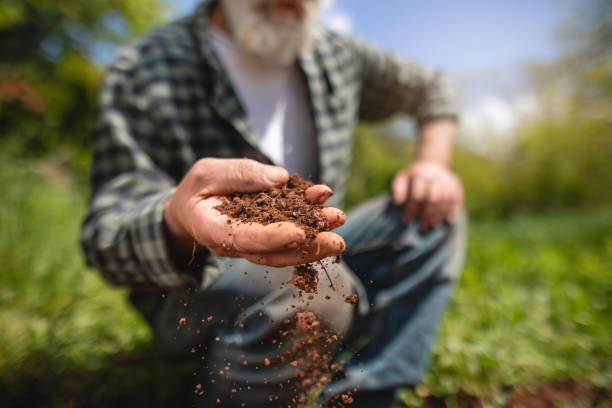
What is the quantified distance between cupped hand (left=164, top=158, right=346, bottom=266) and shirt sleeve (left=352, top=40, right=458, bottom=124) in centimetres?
153

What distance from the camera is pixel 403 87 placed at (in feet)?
6.66

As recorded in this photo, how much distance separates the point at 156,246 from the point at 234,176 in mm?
364

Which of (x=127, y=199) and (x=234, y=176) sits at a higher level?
(x=234, y=176)

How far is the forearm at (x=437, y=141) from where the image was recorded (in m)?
1.79

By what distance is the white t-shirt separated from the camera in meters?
1.51

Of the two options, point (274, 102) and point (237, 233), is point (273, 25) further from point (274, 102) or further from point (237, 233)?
point (237, 233)

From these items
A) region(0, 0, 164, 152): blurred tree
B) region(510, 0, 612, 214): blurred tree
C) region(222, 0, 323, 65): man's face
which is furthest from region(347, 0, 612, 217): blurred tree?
region(222, 0, 323, 65): man's face

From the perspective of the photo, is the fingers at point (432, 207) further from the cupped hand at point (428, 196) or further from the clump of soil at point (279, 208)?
the clump of soil at point (279, 208)

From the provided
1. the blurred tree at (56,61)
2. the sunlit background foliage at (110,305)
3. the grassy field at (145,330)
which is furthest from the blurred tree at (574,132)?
the blurred tree at (56,61)

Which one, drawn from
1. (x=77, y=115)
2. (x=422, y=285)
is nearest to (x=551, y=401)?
(x=422, y=285)

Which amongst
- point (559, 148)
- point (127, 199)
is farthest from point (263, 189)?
point (559, 148)

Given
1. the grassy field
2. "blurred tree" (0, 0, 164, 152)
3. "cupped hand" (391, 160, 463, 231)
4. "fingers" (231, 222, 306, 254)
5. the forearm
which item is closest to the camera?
"fingers" (231, 222, 306, 254)

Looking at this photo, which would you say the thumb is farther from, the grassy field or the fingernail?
the grassy field

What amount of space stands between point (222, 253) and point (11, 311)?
1.84 meters
